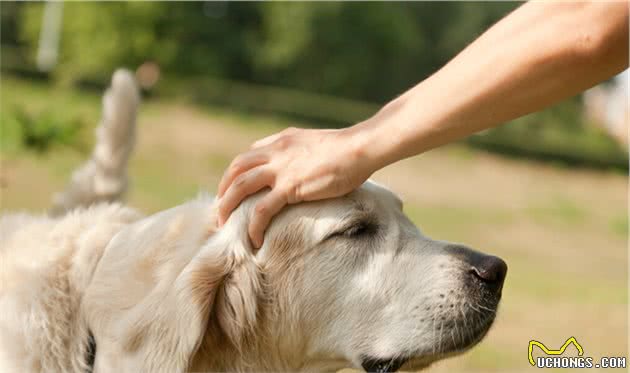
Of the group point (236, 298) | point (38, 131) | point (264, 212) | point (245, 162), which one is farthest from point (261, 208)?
point (38, 131)

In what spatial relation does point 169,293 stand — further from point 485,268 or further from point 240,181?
point 485,268

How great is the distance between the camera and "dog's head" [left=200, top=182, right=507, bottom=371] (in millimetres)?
2816

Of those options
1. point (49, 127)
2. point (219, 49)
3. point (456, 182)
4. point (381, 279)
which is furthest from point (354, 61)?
point (381, 279)

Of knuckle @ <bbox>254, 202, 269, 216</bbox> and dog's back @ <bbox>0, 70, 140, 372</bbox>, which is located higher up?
knuckle @ <bbox>254, 202, 269, 216</bbox>

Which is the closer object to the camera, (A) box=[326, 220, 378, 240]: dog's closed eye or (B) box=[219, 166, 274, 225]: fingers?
(B) box=[219, 166, 274, 225]: fingers

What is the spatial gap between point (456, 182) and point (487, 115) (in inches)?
770

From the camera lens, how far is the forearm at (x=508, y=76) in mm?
2158

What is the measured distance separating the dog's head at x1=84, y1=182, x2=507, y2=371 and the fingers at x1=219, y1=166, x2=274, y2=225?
0.04m

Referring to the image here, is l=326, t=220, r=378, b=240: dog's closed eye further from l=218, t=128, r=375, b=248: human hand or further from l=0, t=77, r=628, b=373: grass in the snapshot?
l=0, t=77, r=628, b=373: grass

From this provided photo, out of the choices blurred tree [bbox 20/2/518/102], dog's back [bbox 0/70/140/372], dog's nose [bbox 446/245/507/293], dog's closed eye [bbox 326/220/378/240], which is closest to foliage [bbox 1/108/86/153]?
dog's back [bbox 0/70/140/372]

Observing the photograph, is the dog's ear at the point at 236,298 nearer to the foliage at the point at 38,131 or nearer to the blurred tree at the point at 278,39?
the foliage at the point at 38,131

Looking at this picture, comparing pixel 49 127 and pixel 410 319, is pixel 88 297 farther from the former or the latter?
pixel 49 127

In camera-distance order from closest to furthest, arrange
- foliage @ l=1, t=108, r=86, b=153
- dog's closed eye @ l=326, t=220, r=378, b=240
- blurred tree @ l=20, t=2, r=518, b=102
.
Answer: dog's closed eye @ l=326, t=220, r=378, b=240 → foliage @ l=1, t=108, r=86, b=153 → blurred tree @ l=20, t=2, r=518, b=102

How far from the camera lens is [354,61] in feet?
140
